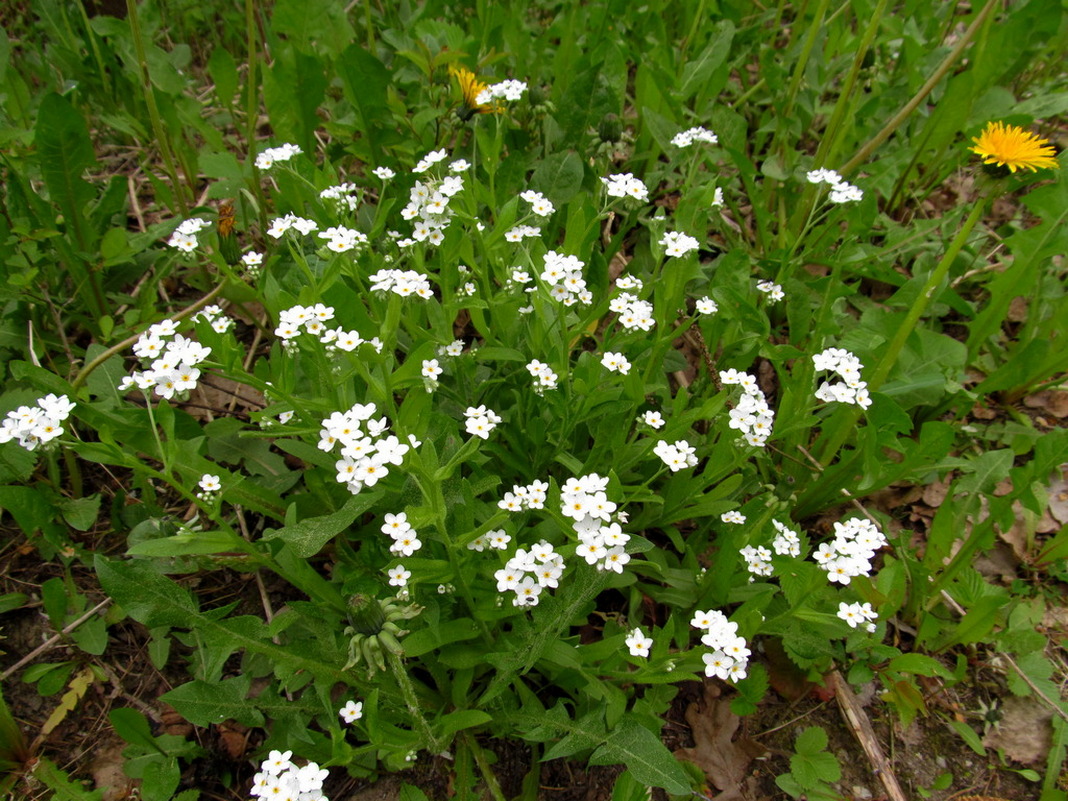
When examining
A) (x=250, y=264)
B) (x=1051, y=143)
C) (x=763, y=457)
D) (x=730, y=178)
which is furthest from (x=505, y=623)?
(x=1051, y=143)

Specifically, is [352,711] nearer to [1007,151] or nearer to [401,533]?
[401,533]

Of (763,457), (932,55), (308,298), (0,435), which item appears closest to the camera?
(0,435)

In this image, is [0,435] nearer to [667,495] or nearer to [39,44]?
[667,495]

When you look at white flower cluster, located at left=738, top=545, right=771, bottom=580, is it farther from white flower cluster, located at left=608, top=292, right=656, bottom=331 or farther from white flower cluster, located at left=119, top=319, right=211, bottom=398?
white flower cluster, located at left=119, top=319, right=211, bottom=398

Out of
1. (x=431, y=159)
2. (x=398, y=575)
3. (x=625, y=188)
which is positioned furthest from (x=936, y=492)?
(x=431, y=159)

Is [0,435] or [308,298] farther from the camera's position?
[308,298]

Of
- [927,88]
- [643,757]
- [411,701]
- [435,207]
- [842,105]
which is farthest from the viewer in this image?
[842,105]
